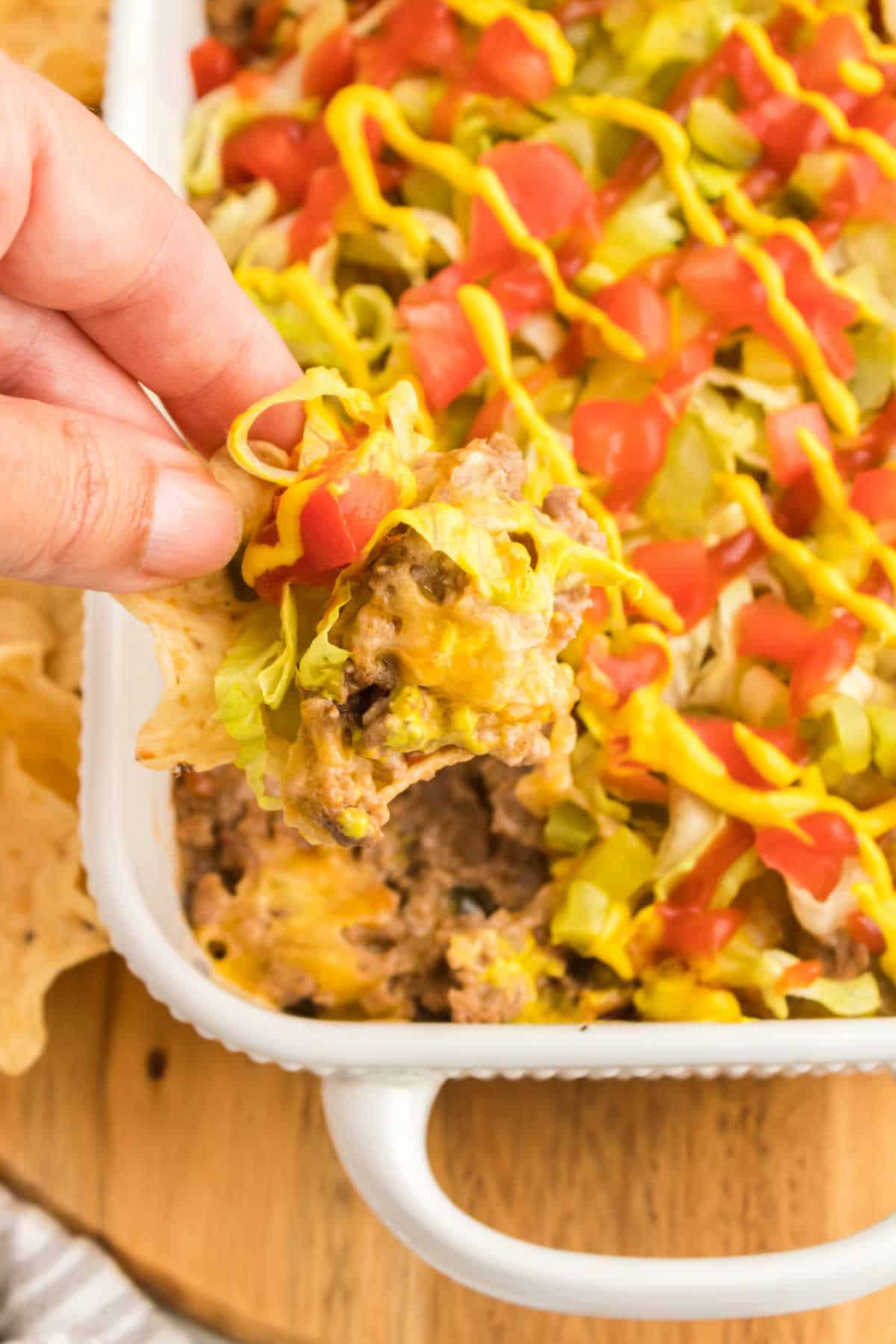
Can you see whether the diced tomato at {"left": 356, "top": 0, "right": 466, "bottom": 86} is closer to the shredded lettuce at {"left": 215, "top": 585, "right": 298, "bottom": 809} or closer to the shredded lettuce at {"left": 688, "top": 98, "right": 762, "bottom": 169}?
the shredded lettuce at {"left": 688, "top": 98, "right": 762, "bottom": 169}

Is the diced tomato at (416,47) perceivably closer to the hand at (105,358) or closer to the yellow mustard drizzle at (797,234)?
the yellow mustard drizzle at (797,234)

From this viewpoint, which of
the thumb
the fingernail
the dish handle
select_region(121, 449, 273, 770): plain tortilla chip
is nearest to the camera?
the thumb

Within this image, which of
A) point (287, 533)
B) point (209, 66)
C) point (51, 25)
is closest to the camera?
point (287, 533)

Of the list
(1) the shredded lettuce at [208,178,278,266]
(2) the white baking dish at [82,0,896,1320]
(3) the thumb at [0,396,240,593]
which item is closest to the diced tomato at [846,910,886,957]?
(2) the white baking dish at [82,0,896,1320]

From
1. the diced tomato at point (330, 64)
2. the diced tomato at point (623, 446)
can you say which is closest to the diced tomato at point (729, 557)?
the diced tomato at point (623, 446)

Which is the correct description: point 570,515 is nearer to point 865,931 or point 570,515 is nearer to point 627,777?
point 627,777

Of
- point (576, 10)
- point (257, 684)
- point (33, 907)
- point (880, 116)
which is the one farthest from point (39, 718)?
point (880, 116)
